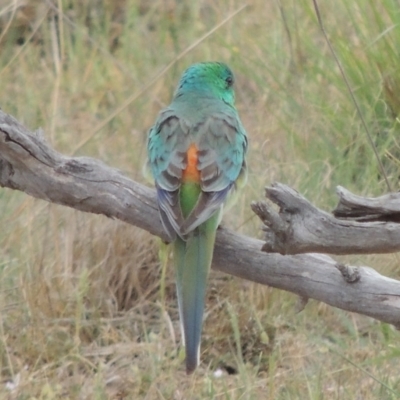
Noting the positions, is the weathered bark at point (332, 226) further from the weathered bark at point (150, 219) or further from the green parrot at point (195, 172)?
the green parrot at point (195, 172)

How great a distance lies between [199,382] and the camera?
10.8 ft

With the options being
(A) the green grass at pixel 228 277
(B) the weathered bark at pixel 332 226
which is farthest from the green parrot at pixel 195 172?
(A) the green grass at pixel 228 277

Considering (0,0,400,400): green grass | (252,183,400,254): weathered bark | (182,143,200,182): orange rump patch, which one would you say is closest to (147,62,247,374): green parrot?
(182,143,200,182): orange rump patch

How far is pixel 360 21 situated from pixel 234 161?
173 cm

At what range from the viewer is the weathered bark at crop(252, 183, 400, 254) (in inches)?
92.0

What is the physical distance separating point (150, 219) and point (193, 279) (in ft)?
0.74

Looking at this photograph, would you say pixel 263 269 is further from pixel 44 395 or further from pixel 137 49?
pixel 137 49

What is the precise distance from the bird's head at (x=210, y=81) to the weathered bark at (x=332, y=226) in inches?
41.0

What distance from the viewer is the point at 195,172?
2.79 m

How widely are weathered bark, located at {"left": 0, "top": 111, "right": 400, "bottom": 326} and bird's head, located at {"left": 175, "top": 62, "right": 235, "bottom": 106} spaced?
691mm

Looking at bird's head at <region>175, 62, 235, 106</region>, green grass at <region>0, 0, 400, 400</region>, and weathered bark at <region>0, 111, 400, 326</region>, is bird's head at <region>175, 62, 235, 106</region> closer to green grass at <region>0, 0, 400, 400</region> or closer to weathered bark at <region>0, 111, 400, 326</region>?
green grass at <region>0, 0, 400, 400</region>

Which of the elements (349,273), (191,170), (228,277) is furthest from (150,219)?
(228,277)

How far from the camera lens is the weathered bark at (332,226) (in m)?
2.34

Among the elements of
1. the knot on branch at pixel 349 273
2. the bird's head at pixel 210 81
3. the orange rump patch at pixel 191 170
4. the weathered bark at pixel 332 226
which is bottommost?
the knot on branch at pixel 349 273
